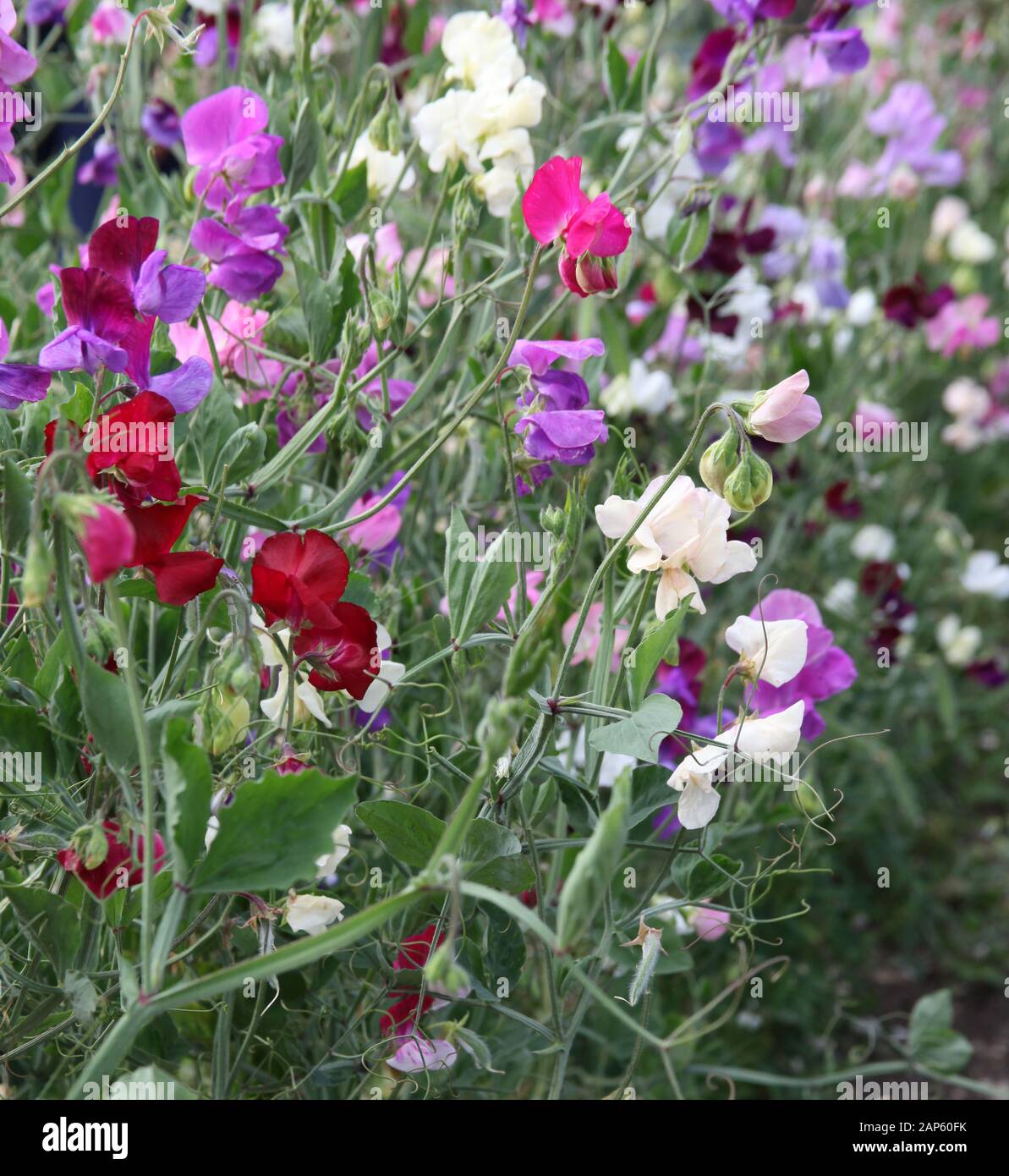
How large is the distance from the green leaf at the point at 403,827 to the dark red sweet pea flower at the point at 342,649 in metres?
0.07

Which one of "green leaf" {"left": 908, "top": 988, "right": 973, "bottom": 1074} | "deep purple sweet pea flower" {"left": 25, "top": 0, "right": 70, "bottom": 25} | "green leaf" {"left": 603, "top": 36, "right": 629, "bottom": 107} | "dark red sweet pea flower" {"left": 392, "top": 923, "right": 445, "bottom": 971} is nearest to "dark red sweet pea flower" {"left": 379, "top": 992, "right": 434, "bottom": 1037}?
"dark red sweet pea flower" {"left": 392, "top": 923, "right": 445, "bottom": 971}

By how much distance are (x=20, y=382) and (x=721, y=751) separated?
46 centimetres

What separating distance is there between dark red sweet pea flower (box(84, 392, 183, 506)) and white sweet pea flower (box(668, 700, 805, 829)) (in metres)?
0.33

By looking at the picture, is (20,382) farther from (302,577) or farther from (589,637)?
(589,637)

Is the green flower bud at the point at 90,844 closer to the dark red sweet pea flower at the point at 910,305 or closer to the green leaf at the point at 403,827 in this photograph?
the green leaf at the point at 403,827

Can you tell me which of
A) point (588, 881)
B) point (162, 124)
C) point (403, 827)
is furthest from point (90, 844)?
point (162, 124)

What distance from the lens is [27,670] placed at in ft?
2.50

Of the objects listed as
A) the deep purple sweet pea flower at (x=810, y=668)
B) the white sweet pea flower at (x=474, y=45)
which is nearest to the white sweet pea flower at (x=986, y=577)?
the deep purple sweet pea flower at (x=810, y=668)

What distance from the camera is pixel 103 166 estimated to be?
1273 mm

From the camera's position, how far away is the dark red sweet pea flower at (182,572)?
0.63m

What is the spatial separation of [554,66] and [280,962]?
4.24 ft

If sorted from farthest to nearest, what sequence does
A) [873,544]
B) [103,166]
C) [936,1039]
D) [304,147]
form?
[873,544]
[103,166]
[936,1039]
[304,147]
